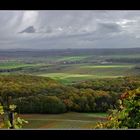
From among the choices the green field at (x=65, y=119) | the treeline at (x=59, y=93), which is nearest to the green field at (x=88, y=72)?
the treeline at (x=59, y=93)

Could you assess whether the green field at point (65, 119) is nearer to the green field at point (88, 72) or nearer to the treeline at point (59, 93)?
the treeline at point (59, 93)

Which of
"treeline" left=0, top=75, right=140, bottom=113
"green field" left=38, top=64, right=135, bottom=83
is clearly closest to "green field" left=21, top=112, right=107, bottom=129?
"treeline" left=0, top=75, right=140, bottom=113

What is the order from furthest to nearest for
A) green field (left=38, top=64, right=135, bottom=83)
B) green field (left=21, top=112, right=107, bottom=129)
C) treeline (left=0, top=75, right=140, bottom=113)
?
green field (left=38, top=64, right=135, bottom=83) → treeline (left=0, top=75, right=140, bottom=113) → green field (left=21, top=112, right=107, bottom=129)

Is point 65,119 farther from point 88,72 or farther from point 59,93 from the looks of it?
point 88,72

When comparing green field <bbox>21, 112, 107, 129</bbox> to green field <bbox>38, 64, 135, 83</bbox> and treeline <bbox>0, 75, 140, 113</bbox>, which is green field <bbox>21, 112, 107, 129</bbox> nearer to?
treeline <bbox>0, 75, 140, 113</bbox>

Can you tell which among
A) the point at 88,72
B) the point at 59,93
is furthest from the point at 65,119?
the point at 88,72

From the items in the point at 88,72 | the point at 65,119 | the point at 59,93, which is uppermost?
the point at 88,72

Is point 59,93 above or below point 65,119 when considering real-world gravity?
above

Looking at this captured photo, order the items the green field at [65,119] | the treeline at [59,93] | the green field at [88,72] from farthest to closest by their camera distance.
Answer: the green field at [88,72], the treeline at [59,93], the green field at [65,119]

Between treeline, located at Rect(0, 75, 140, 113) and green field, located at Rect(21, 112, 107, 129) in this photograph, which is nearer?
green field, located at Rect(21, 112, 107, 129)
